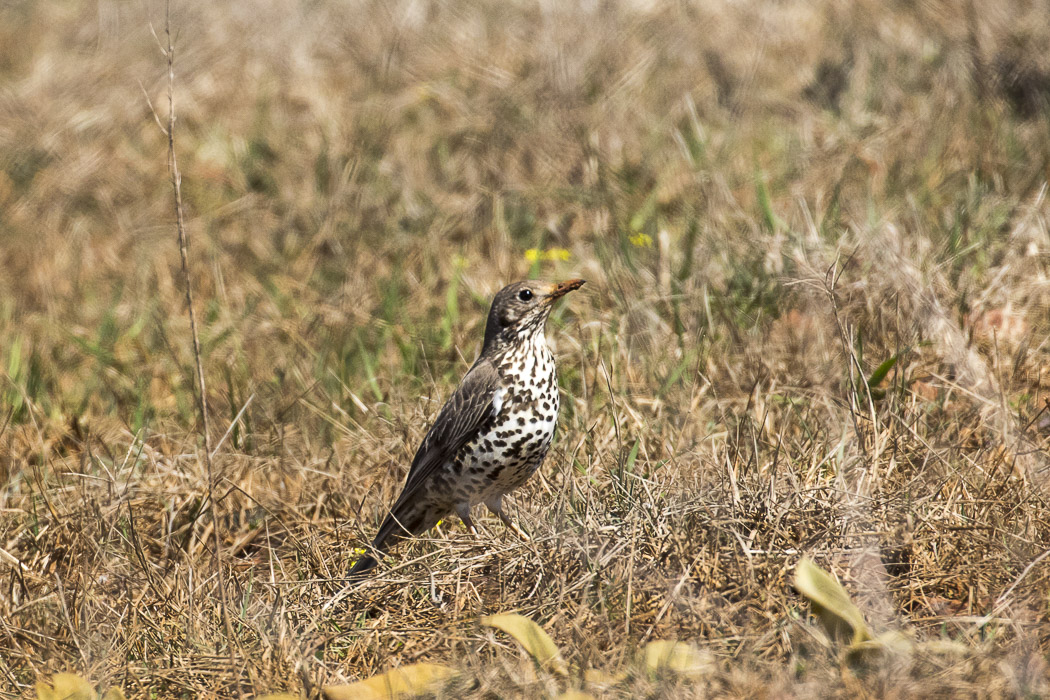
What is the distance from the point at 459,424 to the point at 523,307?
0.51 metres

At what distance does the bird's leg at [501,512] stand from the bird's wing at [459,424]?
0.24 meters

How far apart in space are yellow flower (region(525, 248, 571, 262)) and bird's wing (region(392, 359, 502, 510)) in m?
2.11

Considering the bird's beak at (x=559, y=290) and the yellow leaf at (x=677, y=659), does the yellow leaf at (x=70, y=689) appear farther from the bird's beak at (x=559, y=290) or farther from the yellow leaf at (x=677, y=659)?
the bird's beak at (x=559, y=290)

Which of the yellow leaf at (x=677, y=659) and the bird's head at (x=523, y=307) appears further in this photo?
the bird's head at (x=523, y=307)

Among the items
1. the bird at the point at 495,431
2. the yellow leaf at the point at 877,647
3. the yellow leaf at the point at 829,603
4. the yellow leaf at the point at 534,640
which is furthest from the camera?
the bird at the point at 495,431

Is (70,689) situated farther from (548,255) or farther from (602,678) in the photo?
(548,255)

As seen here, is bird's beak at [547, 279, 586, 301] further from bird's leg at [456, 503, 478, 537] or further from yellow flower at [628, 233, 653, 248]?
yellow flower at [628, 233, 653, 248]

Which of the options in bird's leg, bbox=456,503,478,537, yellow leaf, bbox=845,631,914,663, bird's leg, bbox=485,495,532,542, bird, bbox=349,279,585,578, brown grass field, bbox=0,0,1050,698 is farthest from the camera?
bird's leg, bbox=456,503,478,537

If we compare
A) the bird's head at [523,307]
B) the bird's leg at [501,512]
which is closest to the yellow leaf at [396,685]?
the bird's leg at [501,512]

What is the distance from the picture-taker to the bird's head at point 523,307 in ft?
14.2

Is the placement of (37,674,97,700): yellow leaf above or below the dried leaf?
below

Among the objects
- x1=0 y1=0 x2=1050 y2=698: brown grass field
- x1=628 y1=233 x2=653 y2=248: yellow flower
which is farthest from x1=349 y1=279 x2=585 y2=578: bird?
x1=628 y1=233 x2=653 y2=248: yellow flower

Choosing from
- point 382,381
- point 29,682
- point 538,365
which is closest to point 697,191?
point 382,381

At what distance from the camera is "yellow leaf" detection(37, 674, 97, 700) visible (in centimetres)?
307
